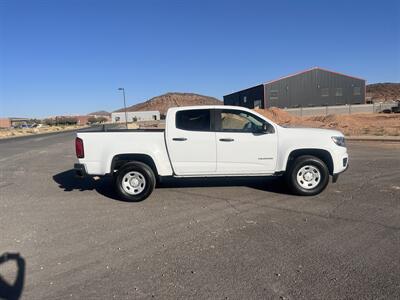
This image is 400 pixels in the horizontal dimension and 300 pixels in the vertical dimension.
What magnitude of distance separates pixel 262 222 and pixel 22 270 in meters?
3.48

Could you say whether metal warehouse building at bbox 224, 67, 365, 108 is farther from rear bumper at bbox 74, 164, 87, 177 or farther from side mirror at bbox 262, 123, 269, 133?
rear bumper at bbox 74, 164, 87, 177

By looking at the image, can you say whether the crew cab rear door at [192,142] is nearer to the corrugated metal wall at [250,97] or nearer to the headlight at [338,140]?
the headlight at [338,140]

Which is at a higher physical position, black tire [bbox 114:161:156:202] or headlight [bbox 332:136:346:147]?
headlight [bbox 332:136:346:147]

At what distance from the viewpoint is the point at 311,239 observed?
4922 millimetres

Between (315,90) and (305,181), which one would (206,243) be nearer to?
(305,181)

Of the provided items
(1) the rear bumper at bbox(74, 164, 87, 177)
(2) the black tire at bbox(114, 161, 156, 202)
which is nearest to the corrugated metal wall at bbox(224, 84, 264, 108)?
(2) the black tire at bbox(114, 161, 156, 202)

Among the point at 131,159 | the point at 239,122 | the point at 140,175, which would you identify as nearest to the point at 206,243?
the point at 140,175

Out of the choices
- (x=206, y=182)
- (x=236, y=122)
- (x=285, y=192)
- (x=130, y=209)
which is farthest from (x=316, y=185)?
(x=130, y=209)

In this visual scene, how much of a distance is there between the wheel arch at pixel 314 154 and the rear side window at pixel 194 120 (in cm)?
183

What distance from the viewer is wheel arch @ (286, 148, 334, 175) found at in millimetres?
7312

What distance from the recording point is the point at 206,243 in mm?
4895

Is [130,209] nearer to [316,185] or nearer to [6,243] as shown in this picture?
[6,243]

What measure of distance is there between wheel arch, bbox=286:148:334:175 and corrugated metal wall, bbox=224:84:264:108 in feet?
196

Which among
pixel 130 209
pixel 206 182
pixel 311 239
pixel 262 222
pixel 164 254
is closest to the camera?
pixel 164 254
